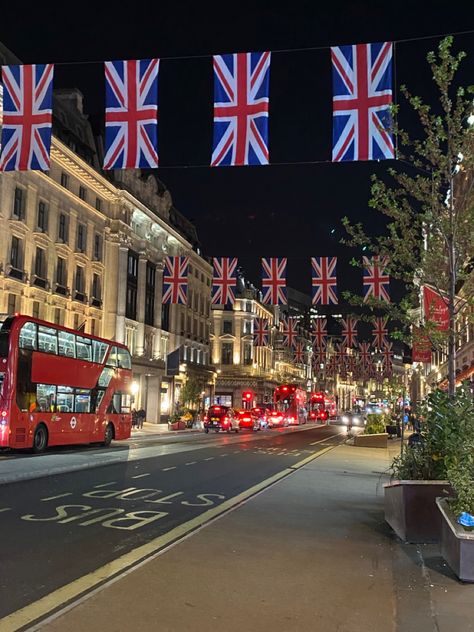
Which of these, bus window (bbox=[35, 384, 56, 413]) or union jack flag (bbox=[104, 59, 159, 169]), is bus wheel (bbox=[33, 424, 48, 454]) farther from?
union jack flag (bbox=[104, 59, 159, 169])

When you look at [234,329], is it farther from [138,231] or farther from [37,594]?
[37,594]

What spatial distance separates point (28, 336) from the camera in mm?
22406

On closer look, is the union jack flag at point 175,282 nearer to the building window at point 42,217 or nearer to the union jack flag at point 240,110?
the building window at point 42,217

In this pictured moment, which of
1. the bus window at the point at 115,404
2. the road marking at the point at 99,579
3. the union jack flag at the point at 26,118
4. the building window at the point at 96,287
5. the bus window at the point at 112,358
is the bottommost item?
the road marking at the point at 99,579

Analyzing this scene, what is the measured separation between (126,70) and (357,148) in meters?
5.71

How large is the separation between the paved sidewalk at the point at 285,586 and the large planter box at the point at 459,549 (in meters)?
0.15

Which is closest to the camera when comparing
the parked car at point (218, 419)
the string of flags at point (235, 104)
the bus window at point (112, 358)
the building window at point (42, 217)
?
the string of flags at point (235, 104)

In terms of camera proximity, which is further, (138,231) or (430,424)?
(138,231)

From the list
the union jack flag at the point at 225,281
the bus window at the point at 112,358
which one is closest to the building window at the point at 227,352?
the union jack flag at the point at 225,281

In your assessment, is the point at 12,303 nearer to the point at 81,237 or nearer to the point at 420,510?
the point at 81,237

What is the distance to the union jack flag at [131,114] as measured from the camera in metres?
14.7

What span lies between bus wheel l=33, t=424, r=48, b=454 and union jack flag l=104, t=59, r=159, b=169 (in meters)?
12.4

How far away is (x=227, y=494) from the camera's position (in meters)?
13.7

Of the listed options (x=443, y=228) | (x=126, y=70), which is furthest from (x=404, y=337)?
(x=126, y=70)
